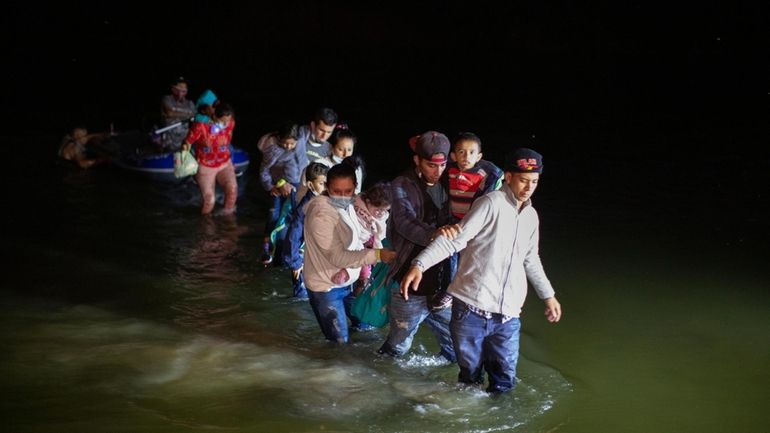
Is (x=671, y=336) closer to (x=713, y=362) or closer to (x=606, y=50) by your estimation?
(x=713, y=362)

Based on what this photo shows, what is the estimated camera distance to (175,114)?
15.0 m

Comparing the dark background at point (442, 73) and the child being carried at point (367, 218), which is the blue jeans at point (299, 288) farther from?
the dark background at point (442, 73)

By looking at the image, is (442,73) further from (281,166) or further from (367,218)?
(367,218)

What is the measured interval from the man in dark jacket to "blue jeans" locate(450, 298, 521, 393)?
42 centimetres

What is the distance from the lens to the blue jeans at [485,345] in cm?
578

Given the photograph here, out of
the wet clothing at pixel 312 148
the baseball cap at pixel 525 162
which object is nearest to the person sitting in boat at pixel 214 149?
the wet clothing at pixel 312 148

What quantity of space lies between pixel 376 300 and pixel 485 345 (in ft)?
3.45

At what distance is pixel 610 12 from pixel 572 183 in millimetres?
22495

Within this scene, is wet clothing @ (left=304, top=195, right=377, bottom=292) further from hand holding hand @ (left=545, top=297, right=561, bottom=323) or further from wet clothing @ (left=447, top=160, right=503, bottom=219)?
hand holding hand @ (left=545, top=297, right=561, bottom=323)

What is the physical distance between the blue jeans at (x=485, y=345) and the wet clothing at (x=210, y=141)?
6294 mm

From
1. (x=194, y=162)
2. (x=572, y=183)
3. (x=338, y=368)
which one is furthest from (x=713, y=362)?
(x=572, y=183)

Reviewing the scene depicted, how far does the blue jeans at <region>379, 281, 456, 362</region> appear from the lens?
6309 mm

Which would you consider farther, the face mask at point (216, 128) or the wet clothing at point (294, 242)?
the face mask at point (216, 128)

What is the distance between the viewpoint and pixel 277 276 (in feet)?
31.2
